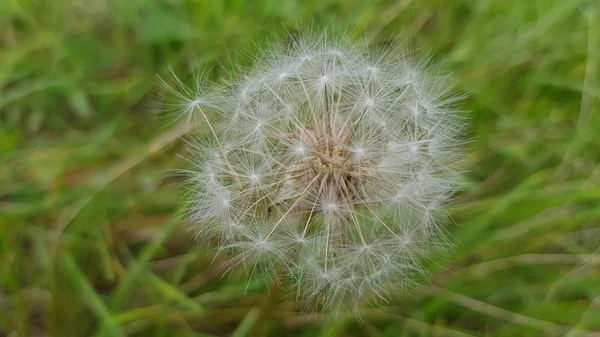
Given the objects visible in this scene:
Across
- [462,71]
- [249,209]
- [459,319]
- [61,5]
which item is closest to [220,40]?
[61,5]

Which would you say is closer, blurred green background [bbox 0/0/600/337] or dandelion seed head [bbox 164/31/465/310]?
dandelion seed head [bbox 164/31/465/310]

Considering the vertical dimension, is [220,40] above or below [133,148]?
above

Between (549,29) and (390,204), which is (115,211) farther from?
(549,29)

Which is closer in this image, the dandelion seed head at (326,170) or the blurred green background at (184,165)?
the dandelion seed head at (326,170)
